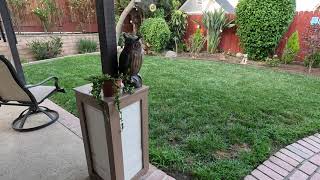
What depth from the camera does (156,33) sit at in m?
7.84

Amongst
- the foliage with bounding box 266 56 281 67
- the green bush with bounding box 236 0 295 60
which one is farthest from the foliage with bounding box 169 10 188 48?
the foliage with bounding box 266 56 281 67

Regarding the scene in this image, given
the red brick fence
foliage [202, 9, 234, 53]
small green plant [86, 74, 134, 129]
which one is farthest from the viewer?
foliage [202, 9, 234, 53]

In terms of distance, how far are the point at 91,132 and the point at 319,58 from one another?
6043 millimetres

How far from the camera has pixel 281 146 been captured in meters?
2.24

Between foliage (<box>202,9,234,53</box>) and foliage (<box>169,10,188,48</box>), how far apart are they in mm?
1070

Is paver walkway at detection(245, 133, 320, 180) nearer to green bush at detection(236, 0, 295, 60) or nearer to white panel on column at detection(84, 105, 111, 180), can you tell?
white panel on column at detection(84, 105, 111, 180)

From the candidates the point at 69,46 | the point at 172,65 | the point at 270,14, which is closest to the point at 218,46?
the point at 270,14

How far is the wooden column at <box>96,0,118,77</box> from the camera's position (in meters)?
1.31

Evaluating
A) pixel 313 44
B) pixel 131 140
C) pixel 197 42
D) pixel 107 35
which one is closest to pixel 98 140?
pixel 131 140

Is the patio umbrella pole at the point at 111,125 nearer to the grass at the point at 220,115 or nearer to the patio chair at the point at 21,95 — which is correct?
the grass at the point at 220,115

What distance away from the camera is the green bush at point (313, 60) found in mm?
5462

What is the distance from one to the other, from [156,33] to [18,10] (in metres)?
4.59

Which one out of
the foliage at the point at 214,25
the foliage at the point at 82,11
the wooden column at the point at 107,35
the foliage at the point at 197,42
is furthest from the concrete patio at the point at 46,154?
the foliage at the point at 82,11

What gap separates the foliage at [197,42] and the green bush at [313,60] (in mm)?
3162
